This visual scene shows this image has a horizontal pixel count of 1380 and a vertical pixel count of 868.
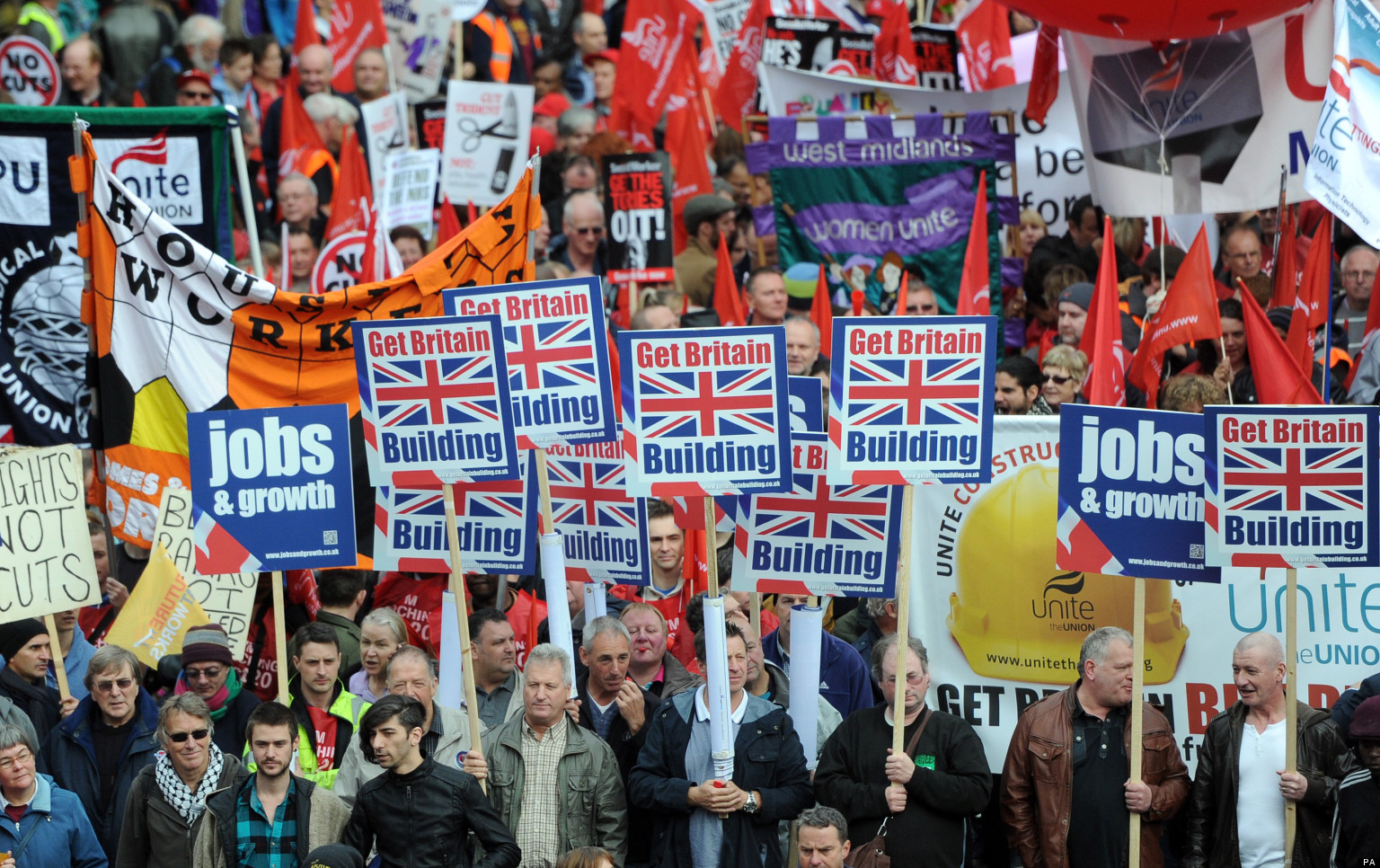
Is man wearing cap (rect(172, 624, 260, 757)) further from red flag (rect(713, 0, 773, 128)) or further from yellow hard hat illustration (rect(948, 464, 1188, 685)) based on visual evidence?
red flag (rect(713, 0, 773, 128))

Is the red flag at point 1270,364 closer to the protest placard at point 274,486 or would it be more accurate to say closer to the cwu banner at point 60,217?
the protest placard at point 274,486

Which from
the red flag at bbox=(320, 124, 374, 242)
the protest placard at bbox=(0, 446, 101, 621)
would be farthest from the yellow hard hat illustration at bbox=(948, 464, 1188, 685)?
the red flag at bbox=(320, 124, 374, 242)

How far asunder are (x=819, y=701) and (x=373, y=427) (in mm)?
2401

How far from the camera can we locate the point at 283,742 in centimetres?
795

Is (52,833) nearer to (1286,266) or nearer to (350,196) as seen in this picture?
(350,196)

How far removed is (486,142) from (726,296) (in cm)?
330

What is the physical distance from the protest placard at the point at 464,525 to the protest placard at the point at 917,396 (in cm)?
176

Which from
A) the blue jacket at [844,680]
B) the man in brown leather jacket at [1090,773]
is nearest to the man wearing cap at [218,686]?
the blue jacket at [844,680]

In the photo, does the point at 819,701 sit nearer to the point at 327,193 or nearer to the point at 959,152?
the point at 959,152

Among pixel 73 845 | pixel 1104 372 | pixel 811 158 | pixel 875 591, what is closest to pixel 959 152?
pixel 811 158

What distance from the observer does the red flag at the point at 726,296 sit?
41.7ft

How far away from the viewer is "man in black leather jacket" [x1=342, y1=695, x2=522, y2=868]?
25.5 feet

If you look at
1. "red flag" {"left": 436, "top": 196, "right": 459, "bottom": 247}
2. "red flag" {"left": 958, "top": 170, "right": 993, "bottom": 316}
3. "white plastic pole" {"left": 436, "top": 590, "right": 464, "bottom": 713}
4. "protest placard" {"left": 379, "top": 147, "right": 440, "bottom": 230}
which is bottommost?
"white plastic pole" {"left": 436, "top": 590, "right": 464, "bottom": 713}

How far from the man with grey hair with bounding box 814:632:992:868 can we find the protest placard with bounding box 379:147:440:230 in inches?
310
